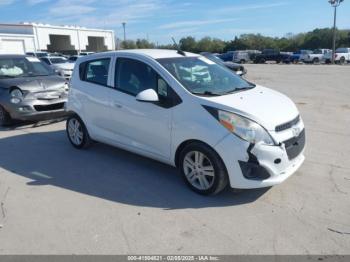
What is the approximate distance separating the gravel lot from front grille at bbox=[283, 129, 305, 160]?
50 centimetres

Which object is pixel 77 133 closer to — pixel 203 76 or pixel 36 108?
pixel 36 108

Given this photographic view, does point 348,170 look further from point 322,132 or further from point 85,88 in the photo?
point 85,88

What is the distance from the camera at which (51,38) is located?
230 ft

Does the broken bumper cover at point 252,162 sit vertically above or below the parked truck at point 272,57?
above

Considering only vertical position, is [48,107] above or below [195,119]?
below

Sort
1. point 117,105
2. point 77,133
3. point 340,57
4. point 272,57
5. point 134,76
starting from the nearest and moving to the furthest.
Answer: point 134,76 < point 117,105 < point 77,133 < point 340,57 < point 272,57

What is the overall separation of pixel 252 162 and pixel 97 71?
3.21m

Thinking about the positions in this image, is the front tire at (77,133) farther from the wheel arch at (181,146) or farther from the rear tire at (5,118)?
the rear tire at (5,118)

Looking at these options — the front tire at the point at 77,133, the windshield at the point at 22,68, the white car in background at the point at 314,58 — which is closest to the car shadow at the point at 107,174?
the front tire at the point at 77,133

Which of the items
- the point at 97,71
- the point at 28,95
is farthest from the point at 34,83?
the point at 97,71

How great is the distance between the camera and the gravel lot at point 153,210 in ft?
11.2

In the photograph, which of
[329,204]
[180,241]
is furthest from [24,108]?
[329,204]

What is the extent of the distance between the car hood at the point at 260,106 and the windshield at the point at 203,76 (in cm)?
25

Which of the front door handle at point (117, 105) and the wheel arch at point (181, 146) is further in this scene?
the front door handle at point (117, 105)
